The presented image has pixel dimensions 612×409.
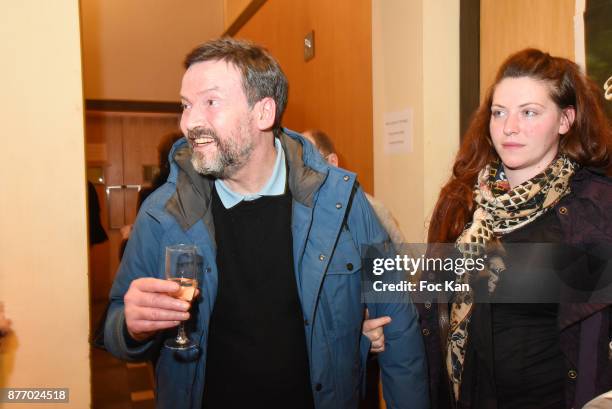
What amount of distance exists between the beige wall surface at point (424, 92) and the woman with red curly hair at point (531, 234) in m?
0.85

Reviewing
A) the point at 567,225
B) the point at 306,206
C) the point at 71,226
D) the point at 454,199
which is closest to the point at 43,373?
the point at 71,226

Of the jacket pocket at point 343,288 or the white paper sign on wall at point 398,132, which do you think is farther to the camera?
the white paper sign on wall at point 398,132

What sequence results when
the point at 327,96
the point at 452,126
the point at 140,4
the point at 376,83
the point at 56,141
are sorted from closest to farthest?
1. the point at 56,141
2. the point at 452,126
3. the point at 376,83
4. the point at 327,96
5. the point at 140,4

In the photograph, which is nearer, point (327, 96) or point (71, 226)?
point (71, 226)

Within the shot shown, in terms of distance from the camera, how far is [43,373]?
1.99 metres

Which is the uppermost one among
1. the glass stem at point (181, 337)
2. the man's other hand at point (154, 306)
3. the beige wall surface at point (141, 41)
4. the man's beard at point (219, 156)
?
the beige wall surface at point (141, 41)

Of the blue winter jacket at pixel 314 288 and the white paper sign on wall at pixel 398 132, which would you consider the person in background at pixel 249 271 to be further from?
the white paper sign on wall at pixel 398 132

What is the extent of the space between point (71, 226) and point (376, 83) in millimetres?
1958

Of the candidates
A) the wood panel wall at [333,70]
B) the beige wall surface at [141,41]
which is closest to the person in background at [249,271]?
the wood panel wall at [333,70]

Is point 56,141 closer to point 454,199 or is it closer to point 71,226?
point 71,226

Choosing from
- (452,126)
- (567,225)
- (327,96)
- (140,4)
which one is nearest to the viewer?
(567,225)

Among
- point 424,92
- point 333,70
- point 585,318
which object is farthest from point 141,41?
point 585,318

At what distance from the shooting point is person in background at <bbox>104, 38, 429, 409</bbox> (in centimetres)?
149

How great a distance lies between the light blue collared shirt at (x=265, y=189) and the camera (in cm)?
162
